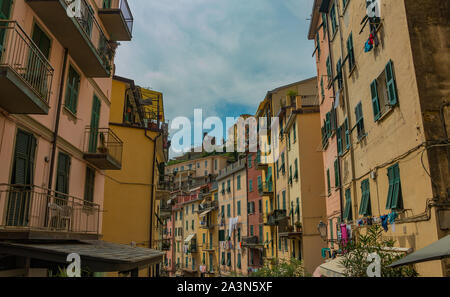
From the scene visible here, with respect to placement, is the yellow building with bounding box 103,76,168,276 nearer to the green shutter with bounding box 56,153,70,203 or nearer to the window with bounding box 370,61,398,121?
the green shutter with bounding box 56,153,70,203

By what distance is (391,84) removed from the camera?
11.0 metres

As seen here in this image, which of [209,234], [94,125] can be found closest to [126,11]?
[94,125]

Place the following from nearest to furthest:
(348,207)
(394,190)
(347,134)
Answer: (394,190), (348,207), (347,134)

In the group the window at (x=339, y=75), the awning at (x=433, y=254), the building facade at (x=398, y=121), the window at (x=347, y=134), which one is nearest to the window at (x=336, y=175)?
the window at (x=347, y=134)

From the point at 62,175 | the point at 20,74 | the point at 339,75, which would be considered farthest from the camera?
the point at 339,75

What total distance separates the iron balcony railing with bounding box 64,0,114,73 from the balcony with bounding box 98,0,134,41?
0.95 meters

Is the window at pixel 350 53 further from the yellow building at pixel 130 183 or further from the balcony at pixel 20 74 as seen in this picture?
the yellow building at pixel 130 183

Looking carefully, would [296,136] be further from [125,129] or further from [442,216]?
[442,216]

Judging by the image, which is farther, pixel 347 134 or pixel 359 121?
pixel 347 134

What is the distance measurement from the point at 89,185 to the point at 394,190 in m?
10.8

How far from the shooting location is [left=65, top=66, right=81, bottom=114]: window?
1265 cm

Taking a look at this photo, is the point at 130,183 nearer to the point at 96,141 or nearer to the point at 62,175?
the point at 96,141

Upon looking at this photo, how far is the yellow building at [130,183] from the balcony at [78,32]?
721 cm

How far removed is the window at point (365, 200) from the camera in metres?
13.4
